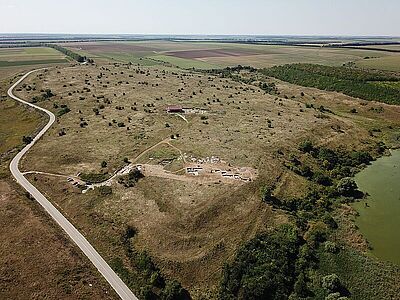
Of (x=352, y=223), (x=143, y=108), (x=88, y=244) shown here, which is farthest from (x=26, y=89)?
(x=352, y=223)

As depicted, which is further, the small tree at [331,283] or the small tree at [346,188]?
the small tree at [346,188]

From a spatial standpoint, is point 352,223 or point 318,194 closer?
point 352,223

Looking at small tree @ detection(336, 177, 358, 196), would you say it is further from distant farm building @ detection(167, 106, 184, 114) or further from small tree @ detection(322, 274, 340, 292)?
distant farm building @ detection(167, 106, 184, 114)

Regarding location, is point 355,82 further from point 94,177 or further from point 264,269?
point 264,269

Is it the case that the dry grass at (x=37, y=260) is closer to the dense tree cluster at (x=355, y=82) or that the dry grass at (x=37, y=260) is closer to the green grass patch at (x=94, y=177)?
the green grass patch at (x=94, y=177)

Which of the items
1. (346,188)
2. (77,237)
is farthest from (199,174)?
(346,188)

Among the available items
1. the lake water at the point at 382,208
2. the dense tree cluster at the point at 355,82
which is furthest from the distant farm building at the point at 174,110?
the dense tree cluster at the point at 355,82

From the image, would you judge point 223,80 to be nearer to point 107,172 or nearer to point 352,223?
point 107,172
